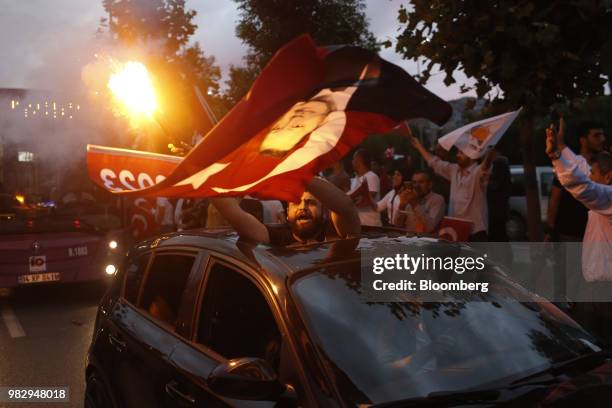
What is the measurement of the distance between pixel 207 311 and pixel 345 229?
1120 mm

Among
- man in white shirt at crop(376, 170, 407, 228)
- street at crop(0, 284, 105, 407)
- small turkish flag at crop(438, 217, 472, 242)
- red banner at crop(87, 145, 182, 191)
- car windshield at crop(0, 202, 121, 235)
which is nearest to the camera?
red banner at crop(87, 145, 182, 191)

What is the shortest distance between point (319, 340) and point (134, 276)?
1.80m

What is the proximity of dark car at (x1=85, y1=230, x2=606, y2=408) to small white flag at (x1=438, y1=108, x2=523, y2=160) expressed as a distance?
3.89 metres

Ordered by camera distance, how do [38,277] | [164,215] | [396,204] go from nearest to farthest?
[396,204] < [38,277] < [164,215]

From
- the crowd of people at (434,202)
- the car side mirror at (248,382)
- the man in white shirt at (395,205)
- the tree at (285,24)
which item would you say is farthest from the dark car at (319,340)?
the tree at (285,24)

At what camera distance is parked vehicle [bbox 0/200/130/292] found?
9.05 metres

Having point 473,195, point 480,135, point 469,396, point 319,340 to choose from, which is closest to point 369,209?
point 473,195

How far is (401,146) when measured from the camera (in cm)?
6250

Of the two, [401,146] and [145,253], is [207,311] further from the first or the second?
[401,146]

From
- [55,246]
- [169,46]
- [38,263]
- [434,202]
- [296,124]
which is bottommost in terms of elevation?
[38,263]

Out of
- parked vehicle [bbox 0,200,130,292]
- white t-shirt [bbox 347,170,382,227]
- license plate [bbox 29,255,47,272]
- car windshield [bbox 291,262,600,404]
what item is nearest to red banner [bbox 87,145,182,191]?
car windshield [bbox 291,262,600,404]

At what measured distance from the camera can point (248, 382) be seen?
2.47 m
